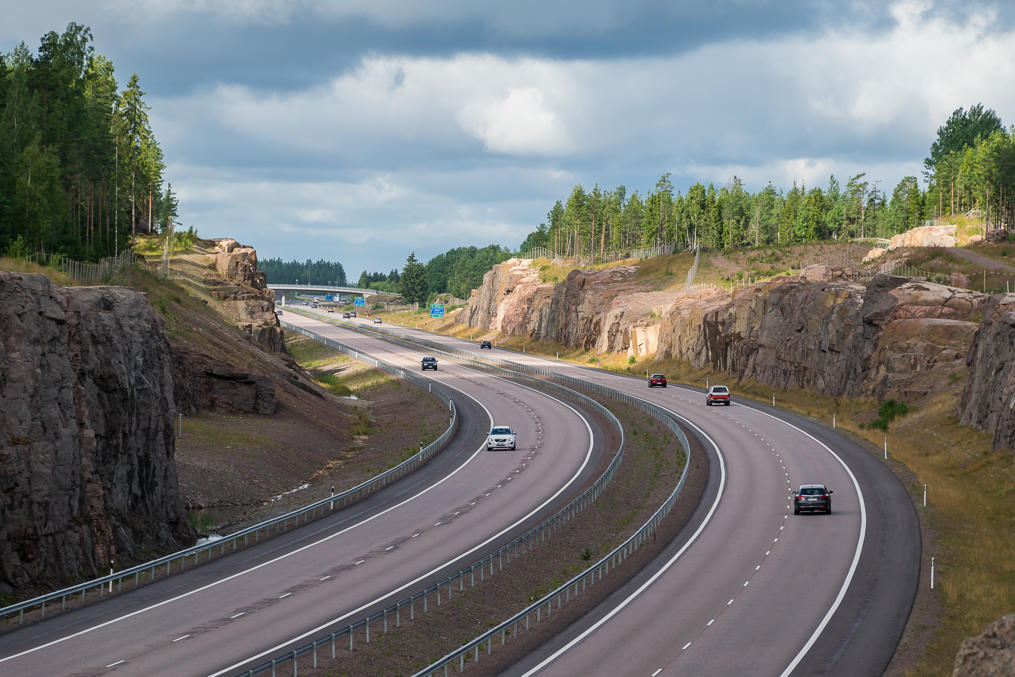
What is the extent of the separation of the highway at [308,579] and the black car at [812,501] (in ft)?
36.2

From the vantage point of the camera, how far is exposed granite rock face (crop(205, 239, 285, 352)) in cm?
10438

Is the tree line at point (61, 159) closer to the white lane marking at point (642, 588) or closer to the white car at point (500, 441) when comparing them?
the white car at point (500, 441)

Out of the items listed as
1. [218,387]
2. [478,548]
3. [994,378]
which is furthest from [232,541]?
[994,378]

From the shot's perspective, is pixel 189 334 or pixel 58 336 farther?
pixel 189 334

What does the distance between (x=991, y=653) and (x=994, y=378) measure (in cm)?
3951

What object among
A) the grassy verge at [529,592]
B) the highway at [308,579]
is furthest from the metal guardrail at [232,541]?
the grassy verge at [529,592]

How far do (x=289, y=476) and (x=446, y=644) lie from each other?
29934mm

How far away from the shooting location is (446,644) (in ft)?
91.0

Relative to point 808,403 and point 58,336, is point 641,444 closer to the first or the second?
point 808,403

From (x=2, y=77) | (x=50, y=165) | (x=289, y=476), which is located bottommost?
(x=289, y=476)

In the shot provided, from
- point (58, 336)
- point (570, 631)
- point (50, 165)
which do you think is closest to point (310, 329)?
point (50, 165)

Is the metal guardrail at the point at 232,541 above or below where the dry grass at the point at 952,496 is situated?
below

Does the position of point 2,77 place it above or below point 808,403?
above

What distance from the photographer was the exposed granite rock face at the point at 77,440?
104 feet
